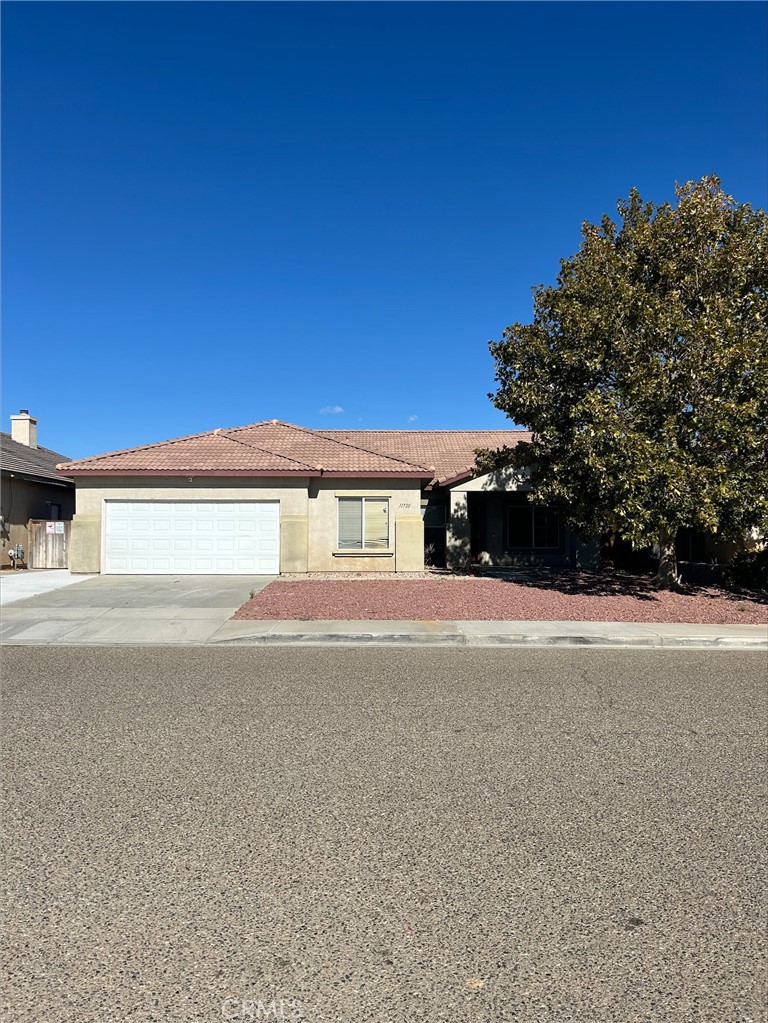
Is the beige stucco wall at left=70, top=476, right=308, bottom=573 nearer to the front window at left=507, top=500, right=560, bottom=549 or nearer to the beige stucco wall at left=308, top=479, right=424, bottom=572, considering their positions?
the beige stucco wall at left=308, top=479, right=424, bottom=572

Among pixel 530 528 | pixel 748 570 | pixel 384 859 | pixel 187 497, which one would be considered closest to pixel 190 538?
pixel 187 497

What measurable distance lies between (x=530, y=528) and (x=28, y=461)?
17797 millimetres

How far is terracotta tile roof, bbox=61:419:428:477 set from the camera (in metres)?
18.7

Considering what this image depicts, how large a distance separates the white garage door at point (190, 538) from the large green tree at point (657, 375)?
8.02m

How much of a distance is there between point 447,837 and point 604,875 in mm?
858

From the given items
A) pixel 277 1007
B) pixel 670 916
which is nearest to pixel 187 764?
pixel 277 1007

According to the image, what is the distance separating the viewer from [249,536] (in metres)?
19.0

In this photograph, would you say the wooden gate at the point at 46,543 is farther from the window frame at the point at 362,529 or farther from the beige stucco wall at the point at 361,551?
A: the window frame at the point at 362,529

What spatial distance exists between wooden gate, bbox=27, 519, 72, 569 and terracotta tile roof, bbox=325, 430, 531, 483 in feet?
36.5

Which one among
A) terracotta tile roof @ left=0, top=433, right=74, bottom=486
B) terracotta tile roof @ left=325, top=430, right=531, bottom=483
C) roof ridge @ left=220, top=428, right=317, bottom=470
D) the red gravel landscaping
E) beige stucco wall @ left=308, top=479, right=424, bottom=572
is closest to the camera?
the red gravel landscaping

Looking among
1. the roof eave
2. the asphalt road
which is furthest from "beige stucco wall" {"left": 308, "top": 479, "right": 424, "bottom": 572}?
the asphalt road

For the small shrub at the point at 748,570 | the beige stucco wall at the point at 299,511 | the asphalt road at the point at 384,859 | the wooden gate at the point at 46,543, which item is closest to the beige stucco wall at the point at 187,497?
the beige stucco wall at the point at 299,511

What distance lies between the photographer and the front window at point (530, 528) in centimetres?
2295

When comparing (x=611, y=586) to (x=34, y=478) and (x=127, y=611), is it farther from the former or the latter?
(x=34, y=478)
